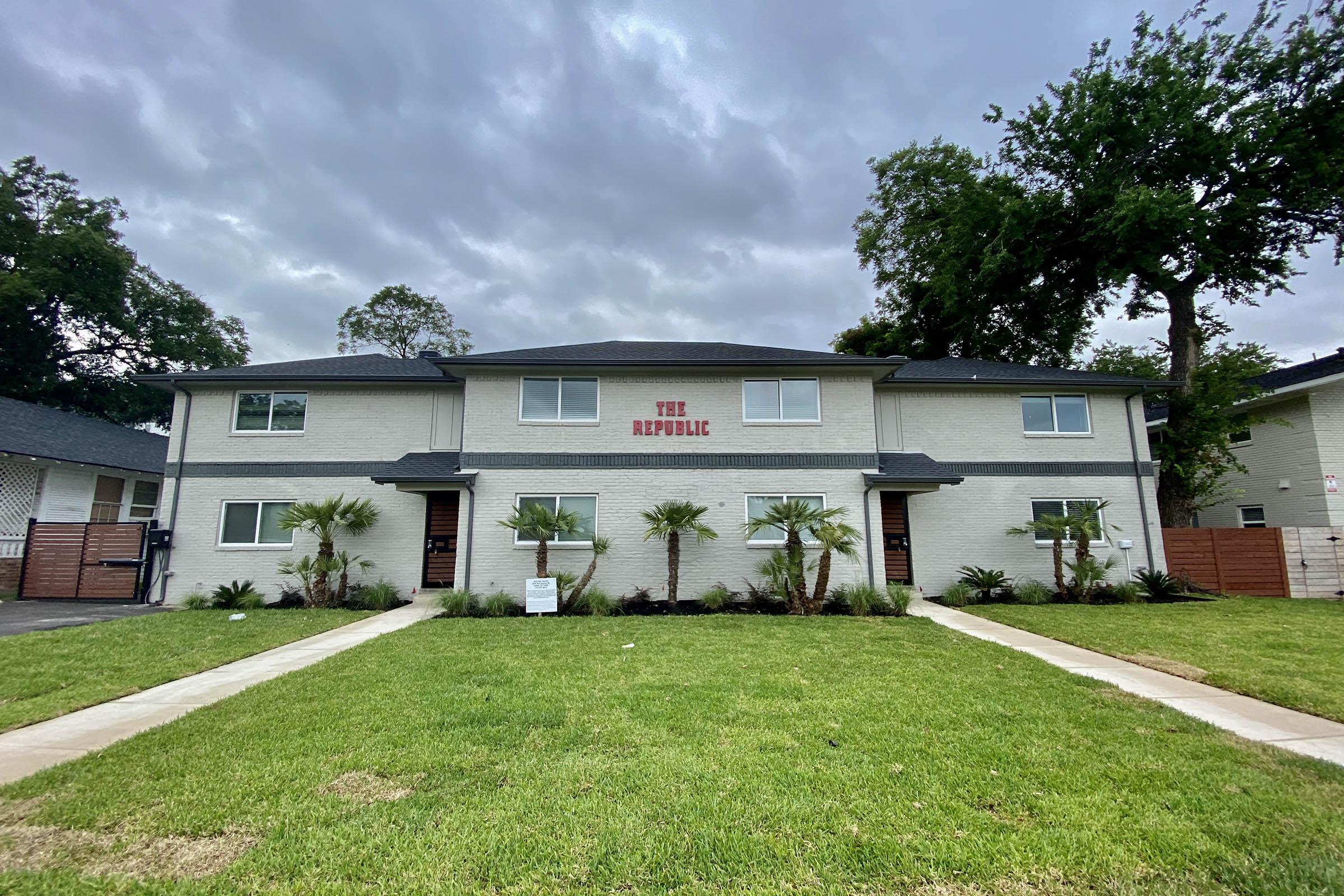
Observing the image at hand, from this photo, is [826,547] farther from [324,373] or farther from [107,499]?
[107,499]

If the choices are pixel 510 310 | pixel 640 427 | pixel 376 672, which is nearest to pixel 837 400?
pixel 640 427

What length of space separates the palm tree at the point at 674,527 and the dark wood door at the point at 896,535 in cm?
486

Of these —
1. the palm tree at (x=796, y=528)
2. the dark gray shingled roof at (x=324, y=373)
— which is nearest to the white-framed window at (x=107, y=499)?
the dark gray shingled roof at (x=324, y=373)

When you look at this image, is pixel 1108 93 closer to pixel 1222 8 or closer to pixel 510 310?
pixel 1222 8

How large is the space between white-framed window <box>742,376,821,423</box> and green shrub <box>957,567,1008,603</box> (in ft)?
17.0

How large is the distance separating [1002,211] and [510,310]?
2398cm

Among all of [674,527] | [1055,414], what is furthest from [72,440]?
[1055,414]

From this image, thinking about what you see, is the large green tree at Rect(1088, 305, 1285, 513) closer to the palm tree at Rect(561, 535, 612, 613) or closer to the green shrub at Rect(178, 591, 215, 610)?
the palm tree at Rect(561, 535, 612, 613)

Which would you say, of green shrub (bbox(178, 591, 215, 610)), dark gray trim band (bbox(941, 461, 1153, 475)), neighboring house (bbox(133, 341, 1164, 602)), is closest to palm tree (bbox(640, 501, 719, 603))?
neighboring house (bbox(133, 341, 1164, 602))

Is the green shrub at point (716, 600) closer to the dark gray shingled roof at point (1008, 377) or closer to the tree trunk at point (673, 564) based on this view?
the tree trunk at point (673, 564)

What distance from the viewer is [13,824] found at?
3131 mm

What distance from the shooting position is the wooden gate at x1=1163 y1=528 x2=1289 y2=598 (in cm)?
1392

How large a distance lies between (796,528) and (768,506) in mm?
1370

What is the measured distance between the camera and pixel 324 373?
14.2 m
